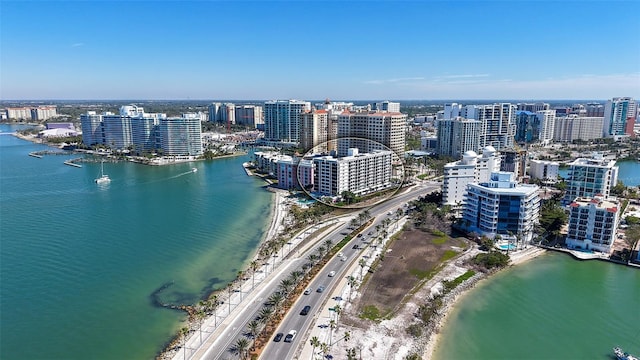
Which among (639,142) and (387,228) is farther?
(639,142)

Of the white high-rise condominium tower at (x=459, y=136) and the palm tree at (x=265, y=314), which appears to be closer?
the palm tree at (x=265, y=314)

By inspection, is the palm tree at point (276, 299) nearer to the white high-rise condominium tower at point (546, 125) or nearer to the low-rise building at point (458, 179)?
the low-rise building at point (458, 179)

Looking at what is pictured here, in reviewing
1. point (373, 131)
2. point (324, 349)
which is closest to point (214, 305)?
point (324, 349)

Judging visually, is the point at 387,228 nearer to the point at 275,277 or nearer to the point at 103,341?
the point at 275,277

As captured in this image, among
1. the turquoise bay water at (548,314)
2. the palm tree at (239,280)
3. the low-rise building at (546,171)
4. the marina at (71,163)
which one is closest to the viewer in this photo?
the turquoise bay water at (548,314)

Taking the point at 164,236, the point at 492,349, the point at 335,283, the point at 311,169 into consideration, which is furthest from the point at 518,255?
the point at 164,236

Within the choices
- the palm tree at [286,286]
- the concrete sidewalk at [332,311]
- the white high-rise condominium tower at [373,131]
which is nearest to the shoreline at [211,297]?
the palm tree at [286,286]
